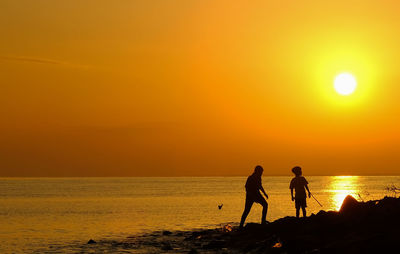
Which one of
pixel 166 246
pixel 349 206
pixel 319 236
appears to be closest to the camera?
pixel 319 236

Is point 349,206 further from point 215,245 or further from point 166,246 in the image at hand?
point 166,246

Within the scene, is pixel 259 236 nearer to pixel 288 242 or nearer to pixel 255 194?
pixel 255 194

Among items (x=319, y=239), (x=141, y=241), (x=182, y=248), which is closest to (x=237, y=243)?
(x=182, y=248)

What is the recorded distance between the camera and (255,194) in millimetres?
24500

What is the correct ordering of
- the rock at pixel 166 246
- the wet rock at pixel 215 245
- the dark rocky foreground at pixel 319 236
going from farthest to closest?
1. the rock at pixel 166 246
2. the wet rock at pixel 215 245
3. the dark rocky foreground at pixel 319 236

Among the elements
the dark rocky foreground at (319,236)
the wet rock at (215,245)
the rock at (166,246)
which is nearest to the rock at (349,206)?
the dark rocky foreground at (319,236)

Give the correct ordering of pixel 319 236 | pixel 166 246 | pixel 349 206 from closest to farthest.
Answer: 1. pixel 319 236
2. pixel 349 206
3. pixel 166 246

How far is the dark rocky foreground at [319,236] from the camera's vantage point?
55.5 feet

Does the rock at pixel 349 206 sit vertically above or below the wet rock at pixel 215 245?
above

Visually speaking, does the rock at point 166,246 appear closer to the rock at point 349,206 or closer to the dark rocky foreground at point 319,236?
the dark rocky foreground at point 319,236

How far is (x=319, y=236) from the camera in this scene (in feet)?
66.8

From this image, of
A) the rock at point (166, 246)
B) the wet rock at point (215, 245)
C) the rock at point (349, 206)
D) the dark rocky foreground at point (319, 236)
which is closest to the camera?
the dark rocky foreground at point (319, 236)

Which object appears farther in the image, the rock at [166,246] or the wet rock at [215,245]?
the rock at [166,246]

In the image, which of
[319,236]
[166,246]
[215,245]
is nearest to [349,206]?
[319,236]
